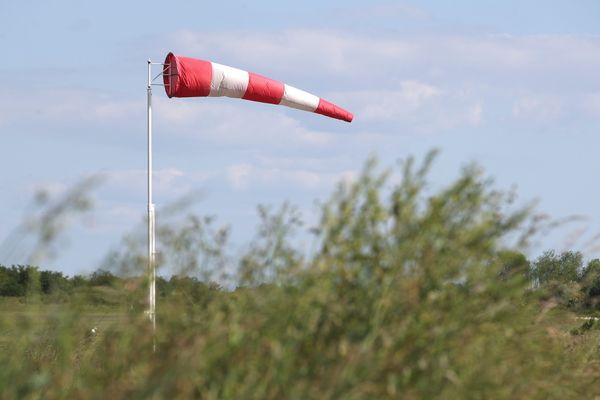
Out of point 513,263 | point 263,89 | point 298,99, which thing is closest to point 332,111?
point 298,99

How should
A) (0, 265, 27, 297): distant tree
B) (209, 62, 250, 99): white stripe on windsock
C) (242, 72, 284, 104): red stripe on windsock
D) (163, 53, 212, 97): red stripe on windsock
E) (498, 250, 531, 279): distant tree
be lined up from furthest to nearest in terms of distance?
(242, 72, 284, 104): red stripe on windsock, (209, 62, 250, 99): white stripe on windsock, (163, 53, 212, 97): red stripe on windsock, (498, 250, 531, 279): distant tree, (0, 265, 27, 297): distant tree

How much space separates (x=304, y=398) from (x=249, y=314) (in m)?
0.62

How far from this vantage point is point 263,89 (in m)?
19.5

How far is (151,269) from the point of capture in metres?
4.92

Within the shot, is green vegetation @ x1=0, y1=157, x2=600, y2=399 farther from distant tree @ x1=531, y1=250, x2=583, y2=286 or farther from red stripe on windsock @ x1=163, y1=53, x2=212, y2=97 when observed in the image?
red stripe on windsock @ x1=163, y1=53, x2=212, y2=97

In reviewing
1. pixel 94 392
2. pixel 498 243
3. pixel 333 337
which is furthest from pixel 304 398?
pixel 498 243

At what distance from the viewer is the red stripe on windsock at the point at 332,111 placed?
67.3ft

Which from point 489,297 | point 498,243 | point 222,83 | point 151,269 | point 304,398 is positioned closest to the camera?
point 304,398

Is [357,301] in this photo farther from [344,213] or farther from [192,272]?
[192,272]

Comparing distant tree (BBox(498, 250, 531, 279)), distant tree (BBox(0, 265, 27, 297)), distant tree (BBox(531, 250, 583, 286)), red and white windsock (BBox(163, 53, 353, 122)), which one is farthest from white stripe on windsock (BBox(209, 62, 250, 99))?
distant tree (BBox(0, 265, 27, 297))

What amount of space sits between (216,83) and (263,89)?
922mm

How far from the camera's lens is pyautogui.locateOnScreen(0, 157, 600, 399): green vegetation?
4270 millimetres

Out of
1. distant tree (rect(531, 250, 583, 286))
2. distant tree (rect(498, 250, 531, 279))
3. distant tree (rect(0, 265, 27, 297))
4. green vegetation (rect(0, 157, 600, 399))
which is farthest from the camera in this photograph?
distant tree (rect(531, 250, 583, 286))

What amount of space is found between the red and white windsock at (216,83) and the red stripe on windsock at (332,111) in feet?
2.43
